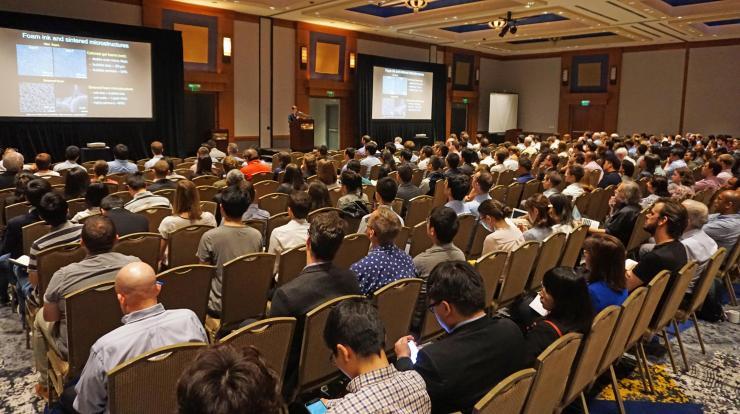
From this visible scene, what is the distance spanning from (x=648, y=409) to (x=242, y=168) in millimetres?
6661

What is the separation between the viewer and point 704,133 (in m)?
19.7

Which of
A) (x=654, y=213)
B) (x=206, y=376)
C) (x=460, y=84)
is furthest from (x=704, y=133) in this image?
(x=206, y=376)

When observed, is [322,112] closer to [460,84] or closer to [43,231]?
[460,84]

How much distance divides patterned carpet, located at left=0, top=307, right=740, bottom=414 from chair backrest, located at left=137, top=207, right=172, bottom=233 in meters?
1.32

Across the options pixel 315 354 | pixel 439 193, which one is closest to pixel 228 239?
pixel 315 354

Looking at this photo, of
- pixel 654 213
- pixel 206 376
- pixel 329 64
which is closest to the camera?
pixel 206 376

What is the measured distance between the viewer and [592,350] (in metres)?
2.71

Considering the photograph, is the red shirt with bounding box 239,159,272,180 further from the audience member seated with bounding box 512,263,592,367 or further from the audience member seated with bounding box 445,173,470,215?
the audience member seated with bounding box 512,263,592,367

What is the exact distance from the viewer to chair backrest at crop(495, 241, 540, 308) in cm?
398

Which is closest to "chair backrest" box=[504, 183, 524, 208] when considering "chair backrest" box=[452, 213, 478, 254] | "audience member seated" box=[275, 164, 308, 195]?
"chair backrest" box=[452, 213, 478, 254]

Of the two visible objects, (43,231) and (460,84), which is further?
(460,84)

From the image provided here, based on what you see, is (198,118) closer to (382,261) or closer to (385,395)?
(382,261)

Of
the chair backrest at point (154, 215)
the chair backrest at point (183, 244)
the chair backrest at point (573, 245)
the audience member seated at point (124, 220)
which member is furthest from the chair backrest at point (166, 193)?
the chair backrest at point (573, 245)

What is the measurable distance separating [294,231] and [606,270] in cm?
223
